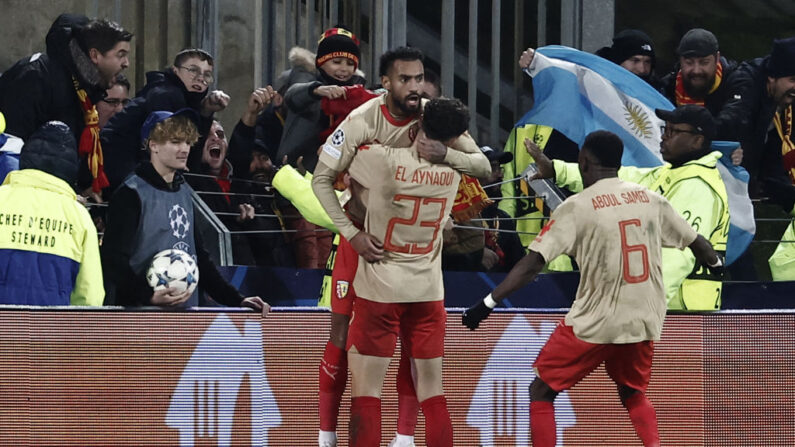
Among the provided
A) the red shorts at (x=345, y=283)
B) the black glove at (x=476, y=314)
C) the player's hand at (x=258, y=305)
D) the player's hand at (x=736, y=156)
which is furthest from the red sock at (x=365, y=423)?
the player's hand at (x=736, y=156)

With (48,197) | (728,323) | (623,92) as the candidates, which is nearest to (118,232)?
(48,197)

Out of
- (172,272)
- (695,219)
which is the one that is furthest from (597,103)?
(172,272)

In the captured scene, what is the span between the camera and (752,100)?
11.3 m

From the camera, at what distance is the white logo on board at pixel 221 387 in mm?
8594

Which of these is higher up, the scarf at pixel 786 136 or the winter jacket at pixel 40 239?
the scarf at pixel 786 136

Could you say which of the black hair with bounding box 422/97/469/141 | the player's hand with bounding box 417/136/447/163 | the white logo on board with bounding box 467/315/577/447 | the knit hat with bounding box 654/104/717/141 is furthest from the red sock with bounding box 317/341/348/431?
the knit hat with bounding box 654/104/717/141

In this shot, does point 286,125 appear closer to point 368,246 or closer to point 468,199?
point 468,199

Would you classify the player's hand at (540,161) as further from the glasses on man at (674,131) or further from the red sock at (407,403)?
the red sock at (407,403)

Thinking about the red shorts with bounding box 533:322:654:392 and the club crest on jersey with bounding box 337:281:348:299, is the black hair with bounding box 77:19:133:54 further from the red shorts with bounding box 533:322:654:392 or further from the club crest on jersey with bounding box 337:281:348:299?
the red shorts with bounding box 533:322:654:392

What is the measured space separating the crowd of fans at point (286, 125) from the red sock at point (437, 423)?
202 cm

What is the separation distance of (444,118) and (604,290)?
50.9 inches

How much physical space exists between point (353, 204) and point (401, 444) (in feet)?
4.56

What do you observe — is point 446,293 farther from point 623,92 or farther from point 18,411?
point 18,411

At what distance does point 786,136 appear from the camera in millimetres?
11336
